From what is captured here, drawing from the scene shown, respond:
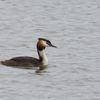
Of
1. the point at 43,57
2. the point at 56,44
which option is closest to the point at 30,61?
the point at 43,57

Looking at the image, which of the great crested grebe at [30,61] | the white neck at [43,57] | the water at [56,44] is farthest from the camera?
the white neck at [43,57]

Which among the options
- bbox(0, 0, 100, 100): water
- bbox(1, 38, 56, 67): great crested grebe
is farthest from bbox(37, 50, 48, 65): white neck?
bbox(0, 0, 100, 100): water

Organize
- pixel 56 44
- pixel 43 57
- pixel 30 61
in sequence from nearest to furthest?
pixel 30 61 < pixel 43 57 < pixel 56 44

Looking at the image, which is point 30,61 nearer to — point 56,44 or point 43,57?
point 43,57

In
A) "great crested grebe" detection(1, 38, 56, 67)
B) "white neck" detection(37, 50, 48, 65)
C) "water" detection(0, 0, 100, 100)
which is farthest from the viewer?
"white neck" detection(37, 50, 48, 65)

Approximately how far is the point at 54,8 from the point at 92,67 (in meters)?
9.94

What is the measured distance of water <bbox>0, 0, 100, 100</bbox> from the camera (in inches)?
562

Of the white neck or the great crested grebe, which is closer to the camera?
the great crested grebe

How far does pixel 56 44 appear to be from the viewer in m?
19.9

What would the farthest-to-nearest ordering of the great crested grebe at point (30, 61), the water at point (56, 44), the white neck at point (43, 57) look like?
1. the white neck at point (43, 57)
2. the great crested grebe at point (30, 61)
3. the water at point (56, 44)

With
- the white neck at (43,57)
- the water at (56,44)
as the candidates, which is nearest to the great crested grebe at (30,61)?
the white neck at (43,57)

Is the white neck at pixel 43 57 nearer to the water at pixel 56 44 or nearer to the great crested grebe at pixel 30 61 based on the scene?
the great crested grebe at pixel 30 61

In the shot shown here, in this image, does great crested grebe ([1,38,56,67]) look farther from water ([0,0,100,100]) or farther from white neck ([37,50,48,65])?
water ([0,0,100,100])

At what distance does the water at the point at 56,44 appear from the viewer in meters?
14.3
